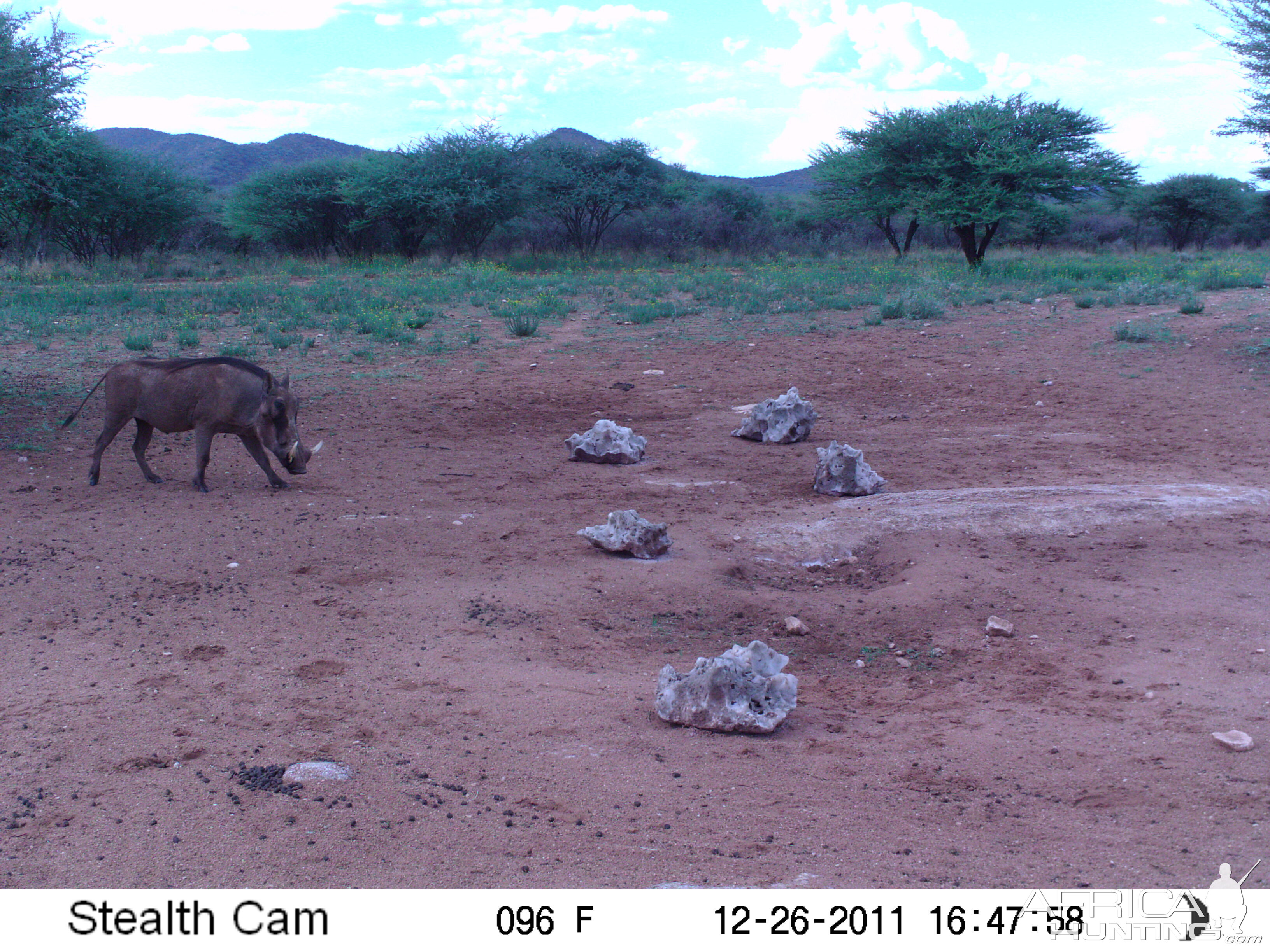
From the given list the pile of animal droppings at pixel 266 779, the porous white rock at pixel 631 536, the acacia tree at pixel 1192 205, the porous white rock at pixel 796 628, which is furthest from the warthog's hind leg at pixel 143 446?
the acacia tree at pixel 1192 205

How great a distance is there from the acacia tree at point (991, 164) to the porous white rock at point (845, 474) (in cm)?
1808

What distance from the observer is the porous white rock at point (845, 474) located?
23.2 ft

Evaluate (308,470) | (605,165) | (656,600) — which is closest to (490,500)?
(308,470)

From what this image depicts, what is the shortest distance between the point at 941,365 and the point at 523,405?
5519mm

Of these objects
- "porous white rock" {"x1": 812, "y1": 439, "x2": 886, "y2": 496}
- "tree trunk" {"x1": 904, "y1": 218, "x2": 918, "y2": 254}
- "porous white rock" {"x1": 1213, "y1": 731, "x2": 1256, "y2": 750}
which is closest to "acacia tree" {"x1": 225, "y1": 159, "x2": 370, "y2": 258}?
"tree trunk" {"x1": 904, "y1": 218, "x2": 918, "y2": 254}

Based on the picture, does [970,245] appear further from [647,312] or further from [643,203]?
[643,203]

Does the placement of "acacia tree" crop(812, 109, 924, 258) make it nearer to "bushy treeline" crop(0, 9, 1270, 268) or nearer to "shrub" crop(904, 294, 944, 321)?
"bushy treeline" crop(0, 9, 1270, 268)

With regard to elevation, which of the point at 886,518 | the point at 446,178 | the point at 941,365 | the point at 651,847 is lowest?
the point at 651,847

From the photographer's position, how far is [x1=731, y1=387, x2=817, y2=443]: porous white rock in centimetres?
884

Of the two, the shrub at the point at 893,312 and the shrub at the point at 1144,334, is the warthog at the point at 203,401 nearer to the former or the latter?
the shrub at the point at 1144,334

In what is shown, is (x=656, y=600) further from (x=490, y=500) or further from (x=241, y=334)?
(x=241, y=334)

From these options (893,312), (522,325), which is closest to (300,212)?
(522,325)

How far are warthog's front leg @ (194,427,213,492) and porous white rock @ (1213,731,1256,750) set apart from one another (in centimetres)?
629
